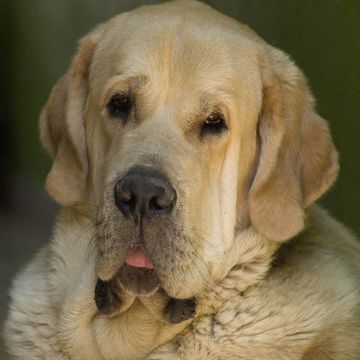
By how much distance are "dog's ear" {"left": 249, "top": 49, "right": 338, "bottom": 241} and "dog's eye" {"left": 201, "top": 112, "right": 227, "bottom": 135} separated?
0.20 metres

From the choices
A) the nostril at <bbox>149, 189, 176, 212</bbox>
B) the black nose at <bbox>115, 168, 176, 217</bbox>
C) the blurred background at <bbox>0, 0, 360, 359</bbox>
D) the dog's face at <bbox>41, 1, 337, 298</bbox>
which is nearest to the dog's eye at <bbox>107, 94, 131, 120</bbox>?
the dog's face at <bbox>41, 1, 337, 298</bbox>

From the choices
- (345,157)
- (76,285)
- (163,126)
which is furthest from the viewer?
(345,157)

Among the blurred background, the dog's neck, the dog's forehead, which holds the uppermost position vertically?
the dog's forehead

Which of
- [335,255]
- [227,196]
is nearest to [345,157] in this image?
[335,255]

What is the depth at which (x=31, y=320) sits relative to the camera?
473 cm

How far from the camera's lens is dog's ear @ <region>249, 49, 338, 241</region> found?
4477 mm

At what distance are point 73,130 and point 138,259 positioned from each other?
801 mm

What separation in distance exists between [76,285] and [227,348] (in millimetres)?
722

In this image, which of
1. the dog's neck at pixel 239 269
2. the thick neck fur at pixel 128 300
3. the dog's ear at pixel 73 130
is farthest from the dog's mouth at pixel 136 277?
the dog's ear at pixel 73 130

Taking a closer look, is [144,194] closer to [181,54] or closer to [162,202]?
[162,202]

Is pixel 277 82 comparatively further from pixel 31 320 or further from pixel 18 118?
pixel 18 118

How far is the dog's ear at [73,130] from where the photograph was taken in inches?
185

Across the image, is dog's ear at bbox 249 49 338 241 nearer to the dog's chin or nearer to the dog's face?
the dog's face

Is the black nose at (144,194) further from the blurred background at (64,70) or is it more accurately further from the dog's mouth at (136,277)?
the blurred background at (64,70)
